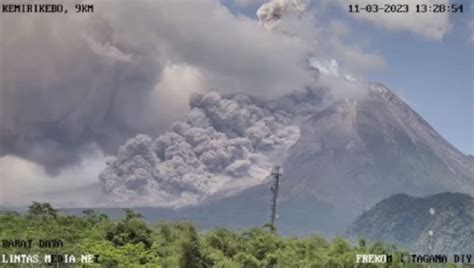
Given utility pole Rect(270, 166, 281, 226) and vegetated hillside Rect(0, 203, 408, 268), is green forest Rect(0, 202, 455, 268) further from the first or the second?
utility pole Rect(270, 166, 281, 226)

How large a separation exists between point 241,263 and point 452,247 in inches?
4268

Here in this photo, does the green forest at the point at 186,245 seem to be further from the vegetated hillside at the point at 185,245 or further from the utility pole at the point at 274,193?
the utility pole at the point at 274,193

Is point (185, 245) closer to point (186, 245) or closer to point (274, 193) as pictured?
point (186, 245)

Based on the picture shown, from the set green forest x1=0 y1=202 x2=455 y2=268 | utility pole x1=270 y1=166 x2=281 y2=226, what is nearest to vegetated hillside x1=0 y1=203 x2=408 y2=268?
green forest x1=0 y1=202 x2=455 y2=268

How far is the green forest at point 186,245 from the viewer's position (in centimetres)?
3114

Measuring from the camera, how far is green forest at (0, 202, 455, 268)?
31141 millimetres

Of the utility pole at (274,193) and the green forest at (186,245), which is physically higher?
the utility pole at (274,193)

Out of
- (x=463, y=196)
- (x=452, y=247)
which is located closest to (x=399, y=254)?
(x=452, y=247)

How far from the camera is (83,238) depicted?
121 feet

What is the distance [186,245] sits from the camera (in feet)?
110

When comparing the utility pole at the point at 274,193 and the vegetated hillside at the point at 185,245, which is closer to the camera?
the vegetated hillside at the point at 185,245

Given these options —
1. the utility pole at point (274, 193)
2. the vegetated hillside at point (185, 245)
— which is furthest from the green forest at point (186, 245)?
the utility pole at point (274, 193)

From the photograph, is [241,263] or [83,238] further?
[83,238]

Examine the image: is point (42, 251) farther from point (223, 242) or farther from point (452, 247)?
point (452, 247)
